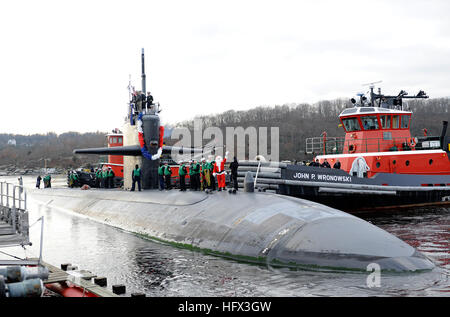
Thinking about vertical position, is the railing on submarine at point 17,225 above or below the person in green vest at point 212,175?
below

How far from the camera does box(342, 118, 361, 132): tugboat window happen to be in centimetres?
2580

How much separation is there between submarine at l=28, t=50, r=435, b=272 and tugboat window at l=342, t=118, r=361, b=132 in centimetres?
1166

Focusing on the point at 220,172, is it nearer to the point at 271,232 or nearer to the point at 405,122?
the point at 271,232

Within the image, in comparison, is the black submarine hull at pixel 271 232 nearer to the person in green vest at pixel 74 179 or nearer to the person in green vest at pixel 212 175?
the person in green vest at pixel 212 175

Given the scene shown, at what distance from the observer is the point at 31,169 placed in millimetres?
122500

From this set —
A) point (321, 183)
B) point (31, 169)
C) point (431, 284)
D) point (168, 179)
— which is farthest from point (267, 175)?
point (31, 169)

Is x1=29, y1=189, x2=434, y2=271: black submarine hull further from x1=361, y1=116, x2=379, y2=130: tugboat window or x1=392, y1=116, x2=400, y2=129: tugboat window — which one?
x1=392, y1=116, x2=400, y2=129: tugboat window

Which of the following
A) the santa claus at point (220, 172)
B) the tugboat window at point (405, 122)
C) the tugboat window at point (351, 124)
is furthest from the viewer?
the tugboat window at point (405, 122)

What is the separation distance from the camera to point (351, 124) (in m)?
26.1

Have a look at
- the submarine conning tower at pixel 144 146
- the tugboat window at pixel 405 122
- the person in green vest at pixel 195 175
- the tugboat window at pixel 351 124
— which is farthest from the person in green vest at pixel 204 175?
the tugboat window at pixel 405 122

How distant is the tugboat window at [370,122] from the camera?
25.4 metres

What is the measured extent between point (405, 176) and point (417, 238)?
9.67 metres
